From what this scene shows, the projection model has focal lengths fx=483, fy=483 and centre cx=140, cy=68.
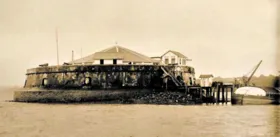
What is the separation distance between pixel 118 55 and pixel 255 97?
7.08 meters

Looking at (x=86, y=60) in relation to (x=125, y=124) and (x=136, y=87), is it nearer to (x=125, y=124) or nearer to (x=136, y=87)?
(x=136, y=87)

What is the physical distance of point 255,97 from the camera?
1948 centimetres

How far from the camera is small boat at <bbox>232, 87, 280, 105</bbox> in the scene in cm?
1889

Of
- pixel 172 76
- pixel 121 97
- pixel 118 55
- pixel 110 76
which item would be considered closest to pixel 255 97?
pixel 172 76

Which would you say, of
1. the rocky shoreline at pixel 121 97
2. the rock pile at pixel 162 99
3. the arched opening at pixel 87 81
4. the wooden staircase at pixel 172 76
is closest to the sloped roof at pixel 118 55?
the arched opening at pixel 87 81

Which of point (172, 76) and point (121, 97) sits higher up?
point (172, 76)

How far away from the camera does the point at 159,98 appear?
19688mm

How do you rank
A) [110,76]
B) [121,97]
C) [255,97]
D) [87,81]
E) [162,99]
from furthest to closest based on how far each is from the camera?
[87,81]
[110,76]
[121,97]
[162,99]
[255,97]

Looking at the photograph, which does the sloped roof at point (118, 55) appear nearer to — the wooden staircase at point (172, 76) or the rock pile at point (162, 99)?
the wooden staircase at point (172, 76)

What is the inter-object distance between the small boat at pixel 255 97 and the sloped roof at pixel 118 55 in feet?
18.6

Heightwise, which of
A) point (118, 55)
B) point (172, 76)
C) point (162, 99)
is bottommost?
point (162, 99)

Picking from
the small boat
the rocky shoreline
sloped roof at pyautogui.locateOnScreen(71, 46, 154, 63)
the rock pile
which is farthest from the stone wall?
the small boat

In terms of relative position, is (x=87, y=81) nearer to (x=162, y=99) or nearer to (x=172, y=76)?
(x=162, y=99)

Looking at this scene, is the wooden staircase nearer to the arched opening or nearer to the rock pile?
the rock pile
